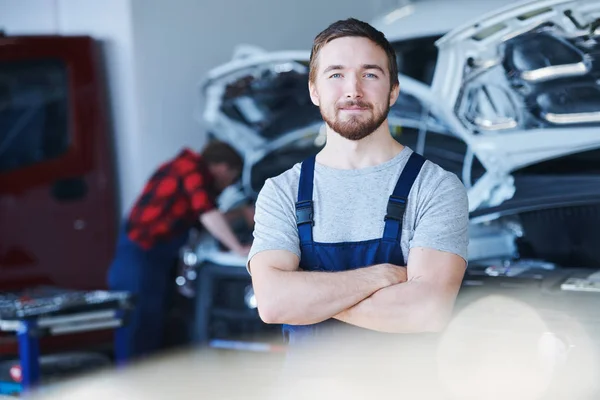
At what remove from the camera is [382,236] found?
2.04 meters

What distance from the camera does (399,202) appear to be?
2012mm

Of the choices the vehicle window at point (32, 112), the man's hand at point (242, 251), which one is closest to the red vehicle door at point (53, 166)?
the vehicle window at point (32, 112)

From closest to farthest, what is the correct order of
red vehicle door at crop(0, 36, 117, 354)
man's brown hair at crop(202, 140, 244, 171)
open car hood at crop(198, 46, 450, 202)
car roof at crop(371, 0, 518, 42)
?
car roof at crop(371, 0, 518, 42) < open car hood at crop(198, 46, 450, 202) < man's brown hair at crop(202, 140, 244, 171) < red vehicle door at crop(0, 36, 117, 354)

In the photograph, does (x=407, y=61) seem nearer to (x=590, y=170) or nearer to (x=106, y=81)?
(x=590, y=170)

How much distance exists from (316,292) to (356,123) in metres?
0.41

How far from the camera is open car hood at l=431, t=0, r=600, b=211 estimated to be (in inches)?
131

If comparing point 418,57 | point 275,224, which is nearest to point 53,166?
point 418,57

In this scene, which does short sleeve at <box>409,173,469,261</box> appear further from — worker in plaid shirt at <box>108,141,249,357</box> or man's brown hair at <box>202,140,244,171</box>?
man's brown hair at <box>202,140,244,171</box>

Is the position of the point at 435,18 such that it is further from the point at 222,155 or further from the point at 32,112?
the point at 32,112

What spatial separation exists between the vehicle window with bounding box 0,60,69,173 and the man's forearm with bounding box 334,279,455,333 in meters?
3.51

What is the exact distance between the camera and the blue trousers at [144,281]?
4.59m

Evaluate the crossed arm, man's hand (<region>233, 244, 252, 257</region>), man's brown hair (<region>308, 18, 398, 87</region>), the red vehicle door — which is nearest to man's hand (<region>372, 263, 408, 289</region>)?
the crossed arm

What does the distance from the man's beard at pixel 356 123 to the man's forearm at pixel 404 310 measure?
37cm

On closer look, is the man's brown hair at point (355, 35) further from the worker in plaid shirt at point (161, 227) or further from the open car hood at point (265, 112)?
the worker in plaid shirt at point (161, 227)
